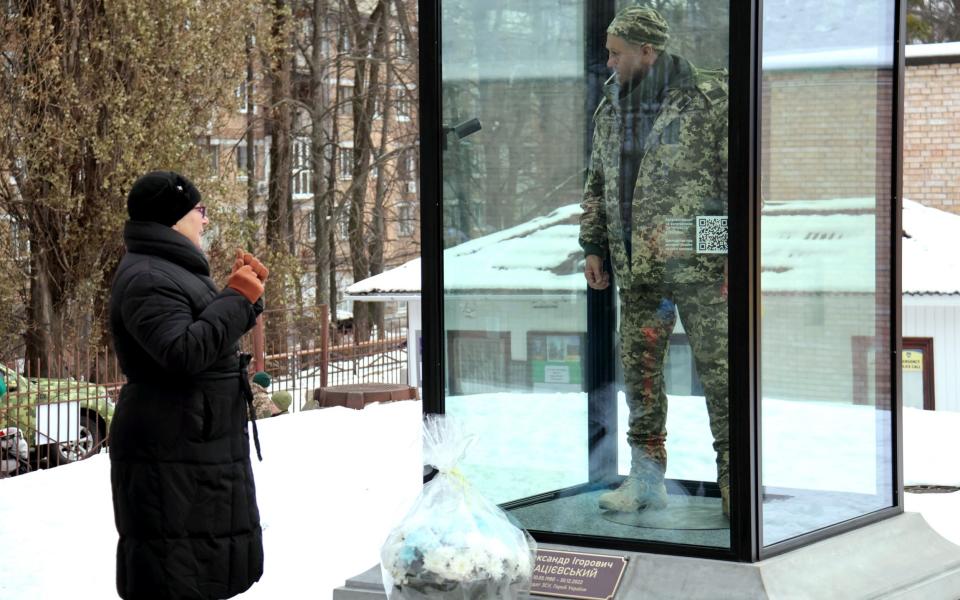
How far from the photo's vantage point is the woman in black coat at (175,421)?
387 cm

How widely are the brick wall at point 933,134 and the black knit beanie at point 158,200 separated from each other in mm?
18412

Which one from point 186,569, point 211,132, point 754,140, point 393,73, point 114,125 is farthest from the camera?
point 393,73

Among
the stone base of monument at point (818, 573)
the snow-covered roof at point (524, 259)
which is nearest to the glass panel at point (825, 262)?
the stone base of monument at point (818, 573)

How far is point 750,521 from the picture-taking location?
4309mm

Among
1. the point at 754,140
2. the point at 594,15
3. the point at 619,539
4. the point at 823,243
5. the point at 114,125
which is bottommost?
the point at 619,539

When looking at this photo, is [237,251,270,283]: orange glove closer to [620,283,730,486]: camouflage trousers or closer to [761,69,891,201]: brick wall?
[620,283,730,486]: camouflage trousers

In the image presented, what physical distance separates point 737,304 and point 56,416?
8.11 m

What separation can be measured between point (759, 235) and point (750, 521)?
100 centimetres

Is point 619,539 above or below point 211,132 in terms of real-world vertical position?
below

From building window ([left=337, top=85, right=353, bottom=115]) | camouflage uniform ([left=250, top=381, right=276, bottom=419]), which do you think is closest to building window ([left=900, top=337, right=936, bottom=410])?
camouflage uniform ([left=250, top=381, right=276, bottom=419])

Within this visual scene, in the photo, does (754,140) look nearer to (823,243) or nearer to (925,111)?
(823,243)

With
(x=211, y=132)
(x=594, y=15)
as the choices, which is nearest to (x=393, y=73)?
(x=211, y=132)

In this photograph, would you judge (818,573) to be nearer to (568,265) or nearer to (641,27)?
(568,265)

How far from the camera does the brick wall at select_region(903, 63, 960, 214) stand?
805 inches
